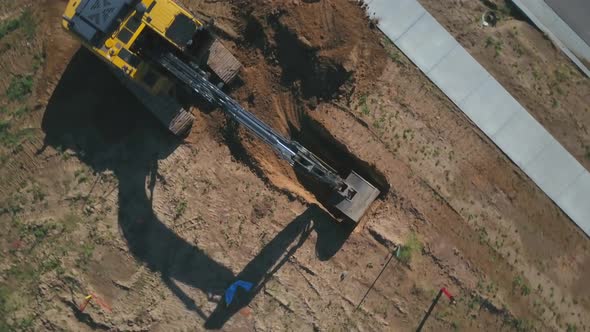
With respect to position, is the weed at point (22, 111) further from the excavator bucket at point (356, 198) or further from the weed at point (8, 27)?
the excavator bucket at point (356, 198)

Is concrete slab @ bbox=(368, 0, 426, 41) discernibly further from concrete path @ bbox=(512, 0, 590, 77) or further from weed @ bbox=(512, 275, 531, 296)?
weed @ bbox=(512, 275, 531, 296)

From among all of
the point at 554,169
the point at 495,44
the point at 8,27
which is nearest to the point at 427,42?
the point at 495,44

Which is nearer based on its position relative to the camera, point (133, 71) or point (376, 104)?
point (133, 71)

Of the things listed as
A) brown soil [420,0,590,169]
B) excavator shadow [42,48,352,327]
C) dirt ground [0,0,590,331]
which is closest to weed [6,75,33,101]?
dirt ground [0,0,590,331]

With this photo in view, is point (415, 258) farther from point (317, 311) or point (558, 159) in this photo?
point (558, 159)

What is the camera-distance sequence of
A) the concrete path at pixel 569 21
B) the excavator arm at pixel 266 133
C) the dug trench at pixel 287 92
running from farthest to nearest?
the concrete path at pixel 569 21 < the dug trench at pixel 287 92 < the excavator arm at pixel 266 133

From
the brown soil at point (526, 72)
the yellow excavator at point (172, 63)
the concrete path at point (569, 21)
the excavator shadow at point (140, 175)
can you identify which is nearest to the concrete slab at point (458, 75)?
the brown soil at point (526, 72)

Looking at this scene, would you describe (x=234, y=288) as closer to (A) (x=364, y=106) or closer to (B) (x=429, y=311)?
(B) (x=429, y=311)

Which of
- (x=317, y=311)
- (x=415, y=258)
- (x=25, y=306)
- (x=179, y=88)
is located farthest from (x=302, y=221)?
(x=25, y=306)
